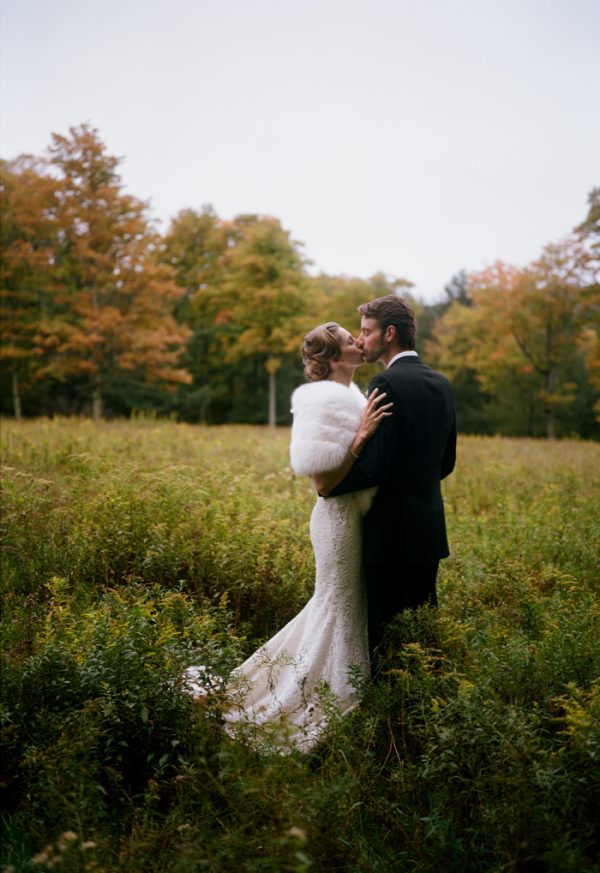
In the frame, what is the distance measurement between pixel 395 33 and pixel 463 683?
50.1ft

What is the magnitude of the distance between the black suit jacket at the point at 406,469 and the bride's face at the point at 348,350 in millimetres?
287

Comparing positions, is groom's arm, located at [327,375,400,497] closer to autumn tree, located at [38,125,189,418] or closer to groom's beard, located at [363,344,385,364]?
groom's beard, located at [363,344,385,364]

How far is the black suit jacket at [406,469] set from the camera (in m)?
3.70

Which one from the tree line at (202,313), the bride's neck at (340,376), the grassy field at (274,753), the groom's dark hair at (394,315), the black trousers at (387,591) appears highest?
the tree line at (202,313)

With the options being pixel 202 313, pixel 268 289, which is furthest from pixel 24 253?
pixel 202 313

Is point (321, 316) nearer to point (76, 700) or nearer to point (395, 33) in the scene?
point (395, 33)

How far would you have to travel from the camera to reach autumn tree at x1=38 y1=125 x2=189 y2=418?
70.7 ft

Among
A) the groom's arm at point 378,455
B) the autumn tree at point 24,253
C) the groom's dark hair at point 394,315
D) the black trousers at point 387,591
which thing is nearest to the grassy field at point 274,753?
the black trousers at point 387,591

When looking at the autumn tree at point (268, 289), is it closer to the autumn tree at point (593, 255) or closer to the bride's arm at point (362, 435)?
the autumn tree at point (593, 255)

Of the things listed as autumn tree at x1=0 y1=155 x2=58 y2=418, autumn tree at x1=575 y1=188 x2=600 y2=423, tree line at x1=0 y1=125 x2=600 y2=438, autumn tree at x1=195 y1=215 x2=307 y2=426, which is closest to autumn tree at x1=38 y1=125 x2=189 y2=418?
tree line at x1=0 y1=125 x2=600 y2=438

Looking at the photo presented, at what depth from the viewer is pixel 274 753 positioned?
3.08 m

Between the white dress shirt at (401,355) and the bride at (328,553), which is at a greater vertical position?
the white dress shirt at (401,355)

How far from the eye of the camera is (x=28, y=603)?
14.1ft

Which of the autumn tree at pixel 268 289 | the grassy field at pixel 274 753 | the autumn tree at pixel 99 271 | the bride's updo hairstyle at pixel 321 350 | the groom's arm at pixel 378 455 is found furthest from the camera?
the autumn tree at pixel 268 289
